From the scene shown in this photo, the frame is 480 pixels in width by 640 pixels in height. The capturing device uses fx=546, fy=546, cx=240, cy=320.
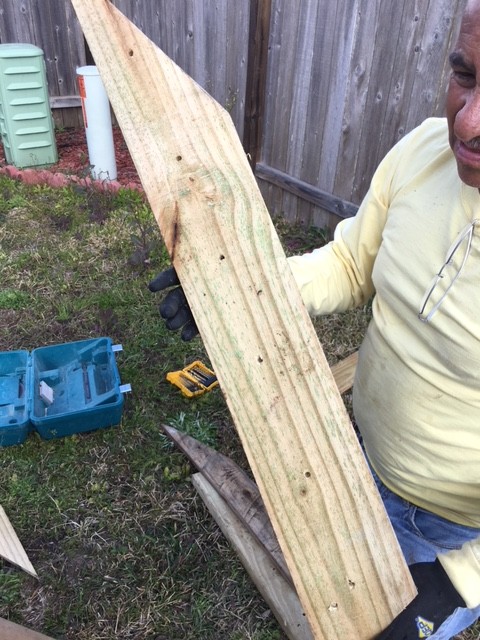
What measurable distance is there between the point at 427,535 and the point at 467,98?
1.13 metres

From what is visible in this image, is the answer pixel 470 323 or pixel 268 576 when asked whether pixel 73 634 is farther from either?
pixel 470 323

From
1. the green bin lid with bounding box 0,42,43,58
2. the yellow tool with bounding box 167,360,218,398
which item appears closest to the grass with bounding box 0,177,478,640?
the yellow tool with bounding box 167,360,218,398

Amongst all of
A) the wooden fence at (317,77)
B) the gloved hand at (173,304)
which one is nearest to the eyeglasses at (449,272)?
the gloved hand at (173,304)

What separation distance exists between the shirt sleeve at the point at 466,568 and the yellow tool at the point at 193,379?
198 cm

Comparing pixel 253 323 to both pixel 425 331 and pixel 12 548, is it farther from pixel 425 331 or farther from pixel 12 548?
pixel 12 548

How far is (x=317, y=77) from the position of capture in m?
4.30

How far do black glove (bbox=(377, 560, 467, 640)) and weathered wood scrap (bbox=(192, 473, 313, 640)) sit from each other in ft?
2.58

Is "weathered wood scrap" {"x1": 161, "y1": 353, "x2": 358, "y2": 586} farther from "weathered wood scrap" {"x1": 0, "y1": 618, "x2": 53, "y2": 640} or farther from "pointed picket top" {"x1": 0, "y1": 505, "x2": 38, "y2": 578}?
"weathered wood scrap" {"x1": 0, "y1": 618, "x2": 53, "y2": 640}

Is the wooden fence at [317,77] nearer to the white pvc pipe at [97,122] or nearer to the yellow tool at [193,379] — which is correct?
the white pvc pipe at [97,122]

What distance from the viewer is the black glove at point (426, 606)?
1.07 m

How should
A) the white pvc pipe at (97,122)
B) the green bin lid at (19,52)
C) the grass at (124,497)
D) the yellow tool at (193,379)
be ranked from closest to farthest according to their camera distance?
the grass at (124,497), the yellow tool at (193,379), the white pvc pipe at (97,122), the green bin lid at (19,52)

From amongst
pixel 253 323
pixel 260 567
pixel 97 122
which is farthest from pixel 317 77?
pixel 253 323

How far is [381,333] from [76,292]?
3.04 m

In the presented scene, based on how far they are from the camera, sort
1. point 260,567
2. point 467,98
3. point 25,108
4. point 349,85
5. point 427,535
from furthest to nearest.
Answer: point 25,108
point 349,85
point 260,567
point 427,535
point 467,98
